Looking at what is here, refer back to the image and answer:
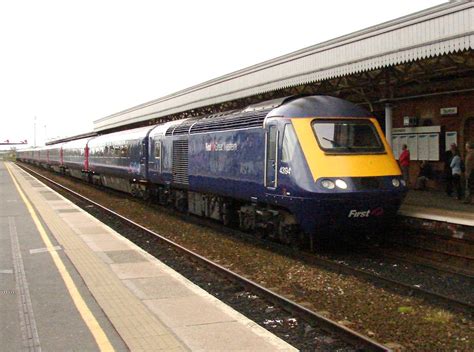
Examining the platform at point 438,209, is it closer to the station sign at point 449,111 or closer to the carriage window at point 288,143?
the station sign at point 449,111

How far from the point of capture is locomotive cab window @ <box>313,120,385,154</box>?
9.71 meters

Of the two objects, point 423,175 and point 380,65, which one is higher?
point 380,65

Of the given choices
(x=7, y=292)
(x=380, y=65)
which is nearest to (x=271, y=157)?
(x=380, y=65)

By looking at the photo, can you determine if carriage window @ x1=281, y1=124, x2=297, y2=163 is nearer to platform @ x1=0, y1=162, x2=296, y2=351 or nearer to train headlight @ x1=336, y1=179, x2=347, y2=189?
train headlight @ x1=336, y1=179, x2=347, y2=189

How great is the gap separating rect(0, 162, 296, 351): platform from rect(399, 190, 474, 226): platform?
5.40 m

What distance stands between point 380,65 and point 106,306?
774 cm

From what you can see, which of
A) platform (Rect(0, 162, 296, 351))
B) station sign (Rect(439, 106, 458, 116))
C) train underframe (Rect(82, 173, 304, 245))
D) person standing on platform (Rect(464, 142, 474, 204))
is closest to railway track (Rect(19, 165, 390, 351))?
platform (Rect(0, 162, 296, 351))

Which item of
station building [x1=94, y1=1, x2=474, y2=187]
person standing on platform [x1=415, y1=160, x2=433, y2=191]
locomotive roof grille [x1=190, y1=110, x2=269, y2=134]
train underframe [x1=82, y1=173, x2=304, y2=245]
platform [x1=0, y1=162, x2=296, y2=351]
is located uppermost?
station building [x1=94, y1=1, x2=474, y2=187]

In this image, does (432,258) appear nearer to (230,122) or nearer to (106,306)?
(230,122)

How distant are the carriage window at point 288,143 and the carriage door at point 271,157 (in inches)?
11.3

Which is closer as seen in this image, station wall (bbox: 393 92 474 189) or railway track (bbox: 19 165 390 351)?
railway track (bbox: 19 165 390 351)

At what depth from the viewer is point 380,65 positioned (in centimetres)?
1098

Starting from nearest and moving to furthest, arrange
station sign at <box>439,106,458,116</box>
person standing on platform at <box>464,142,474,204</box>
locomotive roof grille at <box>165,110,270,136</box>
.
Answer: locomotive roof grille at <box>165,110,270,136</box>, person standing on platform at <box>464,142,474,204</box>, station sign at <box>439,106,458,116</box>

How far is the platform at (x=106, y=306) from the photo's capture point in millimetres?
4949
